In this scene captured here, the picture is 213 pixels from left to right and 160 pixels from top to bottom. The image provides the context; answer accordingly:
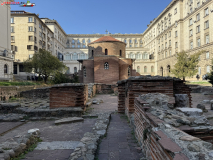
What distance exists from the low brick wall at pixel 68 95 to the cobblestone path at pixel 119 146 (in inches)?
101

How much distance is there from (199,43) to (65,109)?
29.6 meters

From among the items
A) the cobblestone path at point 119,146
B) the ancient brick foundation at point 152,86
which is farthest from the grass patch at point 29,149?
the ancient brick foundation at point 152,86

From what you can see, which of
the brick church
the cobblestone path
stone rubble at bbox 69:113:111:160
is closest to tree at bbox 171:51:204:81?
the brick church

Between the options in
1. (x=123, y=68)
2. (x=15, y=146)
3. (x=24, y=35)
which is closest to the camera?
(x=15, y=146)

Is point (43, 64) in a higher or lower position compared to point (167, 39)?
lower

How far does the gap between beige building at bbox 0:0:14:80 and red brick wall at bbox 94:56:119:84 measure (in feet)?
46.0

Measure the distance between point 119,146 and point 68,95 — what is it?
12.7 feet

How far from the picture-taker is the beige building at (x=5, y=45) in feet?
75.2

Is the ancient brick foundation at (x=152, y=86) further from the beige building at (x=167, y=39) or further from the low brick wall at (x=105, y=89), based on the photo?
the beige building at (x=167, y=39)

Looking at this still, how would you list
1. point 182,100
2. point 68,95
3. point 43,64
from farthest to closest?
point 43,64, point 68,95, point 182,100

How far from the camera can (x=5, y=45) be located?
945 inches

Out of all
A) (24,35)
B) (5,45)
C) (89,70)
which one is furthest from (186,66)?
(24,35)

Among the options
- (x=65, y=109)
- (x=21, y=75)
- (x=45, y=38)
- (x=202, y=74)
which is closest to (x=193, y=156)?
(x=65, y=109)

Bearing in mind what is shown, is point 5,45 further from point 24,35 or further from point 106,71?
point 106,71
